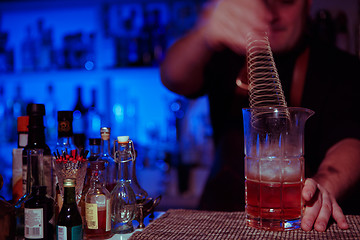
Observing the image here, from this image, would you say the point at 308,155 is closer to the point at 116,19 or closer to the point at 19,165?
the point at 19,165

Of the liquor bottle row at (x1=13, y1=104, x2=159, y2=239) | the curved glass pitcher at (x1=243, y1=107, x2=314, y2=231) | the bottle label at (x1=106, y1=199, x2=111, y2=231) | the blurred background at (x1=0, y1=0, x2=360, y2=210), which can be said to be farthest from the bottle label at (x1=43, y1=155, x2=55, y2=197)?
the blurred background at (x1=0, y1=0, x2=360, y2=210)

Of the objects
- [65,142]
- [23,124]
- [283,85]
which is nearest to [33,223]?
[65,142]

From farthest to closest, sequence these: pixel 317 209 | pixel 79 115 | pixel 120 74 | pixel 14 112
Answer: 1. pixel 14 112
2. pixel 120 74
3. pixel 79 115
4. pixel 317 209

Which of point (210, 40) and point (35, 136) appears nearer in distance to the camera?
point (35, 136)

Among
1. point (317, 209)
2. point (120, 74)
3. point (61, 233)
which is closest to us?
point (61, 233)

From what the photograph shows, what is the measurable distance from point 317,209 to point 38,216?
2.01 ft

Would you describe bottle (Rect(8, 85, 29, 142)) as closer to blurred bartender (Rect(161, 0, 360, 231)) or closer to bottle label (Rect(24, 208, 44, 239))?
blurred bartender (Rect(161, 0, 360, 231))

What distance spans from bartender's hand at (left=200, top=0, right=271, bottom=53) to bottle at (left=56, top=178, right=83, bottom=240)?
1.97 ft

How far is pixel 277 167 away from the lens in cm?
86

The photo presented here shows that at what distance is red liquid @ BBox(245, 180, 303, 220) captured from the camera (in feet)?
2.78

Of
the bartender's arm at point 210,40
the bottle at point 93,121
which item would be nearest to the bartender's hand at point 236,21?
the bartender's arm at point 210,40

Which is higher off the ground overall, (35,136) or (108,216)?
(35,136)

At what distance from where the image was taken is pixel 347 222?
3.11 ft

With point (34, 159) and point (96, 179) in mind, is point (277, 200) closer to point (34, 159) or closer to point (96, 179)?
point (96, 179)
